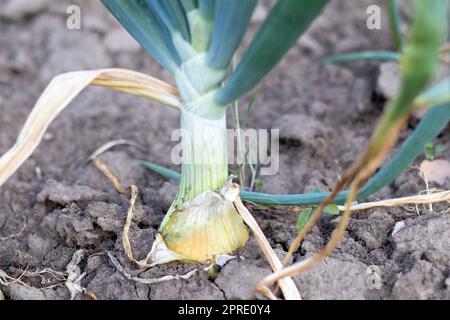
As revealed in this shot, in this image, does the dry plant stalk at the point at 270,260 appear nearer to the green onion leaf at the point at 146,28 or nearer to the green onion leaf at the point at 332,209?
the green onion leaf at the point at 332,209

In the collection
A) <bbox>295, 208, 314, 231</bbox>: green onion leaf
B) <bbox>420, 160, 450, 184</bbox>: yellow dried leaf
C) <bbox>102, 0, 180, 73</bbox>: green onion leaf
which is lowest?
<bbox>295, 208, 314, 231</bbox>: green onion leaf

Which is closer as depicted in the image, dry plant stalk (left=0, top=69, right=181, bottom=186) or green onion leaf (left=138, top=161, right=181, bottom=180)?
dry plant stalk (left=0, top=69, right=181, bottom=186)

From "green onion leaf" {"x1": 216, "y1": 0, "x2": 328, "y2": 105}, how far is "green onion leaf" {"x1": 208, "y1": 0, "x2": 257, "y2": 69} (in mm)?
73

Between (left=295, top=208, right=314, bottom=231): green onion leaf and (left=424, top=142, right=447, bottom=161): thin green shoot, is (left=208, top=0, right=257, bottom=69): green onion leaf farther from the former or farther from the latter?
(left=424, top=142, right=447, bottom=161): thin green shoot

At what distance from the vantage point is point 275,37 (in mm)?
1020

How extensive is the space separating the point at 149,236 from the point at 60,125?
82 cm

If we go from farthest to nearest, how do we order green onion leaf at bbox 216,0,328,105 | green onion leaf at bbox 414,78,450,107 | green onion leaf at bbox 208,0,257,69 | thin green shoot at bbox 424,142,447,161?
thin green shoot at bbox 424,142,447,161 → green onion leaf at bbox 208,0,257,69 → green onion leaf at bbox 216,0,328,105 → green onion leaf at bbox 414,78,450,107

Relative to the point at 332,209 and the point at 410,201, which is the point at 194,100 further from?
the point at 410,201

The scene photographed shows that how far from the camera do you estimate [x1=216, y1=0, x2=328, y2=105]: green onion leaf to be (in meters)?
0.96

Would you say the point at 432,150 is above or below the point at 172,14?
below

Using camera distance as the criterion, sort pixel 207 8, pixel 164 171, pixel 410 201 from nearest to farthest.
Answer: pixel 207 8 → pixel 410 201 → pixel 164 171

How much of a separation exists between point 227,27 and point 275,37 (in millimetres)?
148

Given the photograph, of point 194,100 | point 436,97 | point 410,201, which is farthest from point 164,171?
point 436,97

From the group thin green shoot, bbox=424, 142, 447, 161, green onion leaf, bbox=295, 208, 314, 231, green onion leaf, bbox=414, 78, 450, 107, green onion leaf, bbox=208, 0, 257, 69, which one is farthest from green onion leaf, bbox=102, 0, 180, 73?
thin green shoot, bbox=424, 142, 447, 161
